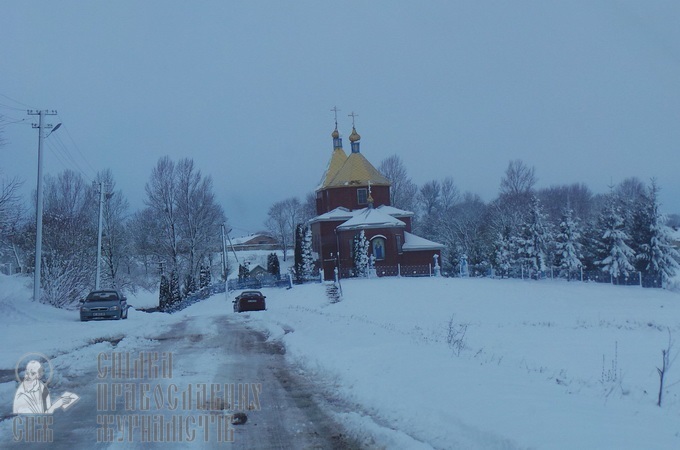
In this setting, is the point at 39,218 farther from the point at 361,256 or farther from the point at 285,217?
the point at 285,217

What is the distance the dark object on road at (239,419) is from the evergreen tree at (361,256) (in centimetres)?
4141

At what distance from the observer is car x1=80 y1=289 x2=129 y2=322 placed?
28109 millimetres

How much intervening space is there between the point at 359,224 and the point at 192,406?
44.2 m

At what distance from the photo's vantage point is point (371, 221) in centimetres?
5309

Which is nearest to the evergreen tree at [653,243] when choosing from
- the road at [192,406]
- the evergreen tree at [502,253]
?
the evergreen tree at [502,253]

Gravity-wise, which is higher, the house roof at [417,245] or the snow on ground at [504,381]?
the house roof at [417,245]

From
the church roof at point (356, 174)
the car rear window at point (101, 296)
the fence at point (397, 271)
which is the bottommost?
the car rear window at point (101, 296)

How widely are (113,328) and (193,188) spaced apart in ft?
121

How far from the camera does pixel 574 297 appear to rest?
143 feet

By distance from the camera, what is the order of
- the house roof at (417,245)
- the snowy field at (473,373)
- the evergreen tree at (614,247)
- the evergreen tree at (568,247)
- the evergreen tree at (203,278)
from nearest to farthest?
the snowy field at (473,373) < the evergreen tree at (614,247) < the evergreen tree at (568,247) < the house roof at (417,245) < the evergreen tree at (203,278)

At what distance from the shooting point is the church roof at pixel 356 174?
197ft

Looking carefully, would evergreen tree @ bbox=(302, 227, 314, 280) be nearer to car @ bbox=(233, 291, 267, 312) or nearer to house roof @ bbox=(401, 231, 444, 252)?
house roof @ bbox=(401, 231, 444, 252)

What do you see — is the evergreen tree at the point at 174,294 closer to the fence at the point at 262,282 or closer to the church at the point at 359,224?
the fence at the point at 262,282

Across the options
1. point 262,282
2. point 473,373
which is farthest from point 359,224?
point 473,373
